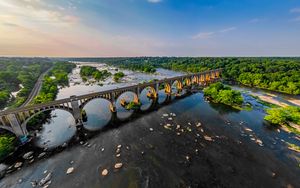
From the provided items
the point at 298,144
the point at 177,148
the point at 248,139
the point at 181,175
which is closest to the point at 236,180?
the point at 181,175

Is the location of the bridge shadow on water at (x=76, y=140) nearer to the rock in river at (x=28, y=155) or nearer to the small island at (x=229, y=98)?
the rock in river at (x=28, y=155)

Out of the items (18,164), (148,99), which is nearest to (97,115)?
(18,164)

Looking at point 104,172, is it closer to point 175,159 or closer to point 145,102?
point 175,159

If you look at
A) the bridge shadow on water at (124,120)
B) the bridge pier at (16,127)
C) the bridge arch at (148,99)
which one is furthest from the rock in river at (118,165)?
the bridge arch at (148,99)

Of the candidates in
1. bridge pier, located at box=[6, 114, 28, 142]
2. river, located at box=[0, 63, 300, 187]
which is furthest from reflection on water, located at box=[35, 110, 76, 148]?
bridge pier, located at box=[6, 114, 28, 142]

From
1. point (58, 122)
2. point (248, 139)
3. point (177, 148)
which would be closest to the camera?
point (177, 148)

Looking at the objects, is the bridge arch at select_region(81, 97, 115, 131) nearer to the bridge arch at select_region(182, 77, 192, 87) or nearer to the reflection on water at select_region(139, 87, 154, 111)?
the reflection on water at select_region(139, 87, 154, 111)

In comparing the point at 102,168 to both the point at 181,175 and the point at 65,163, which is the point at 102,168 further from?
the point at 181,175
